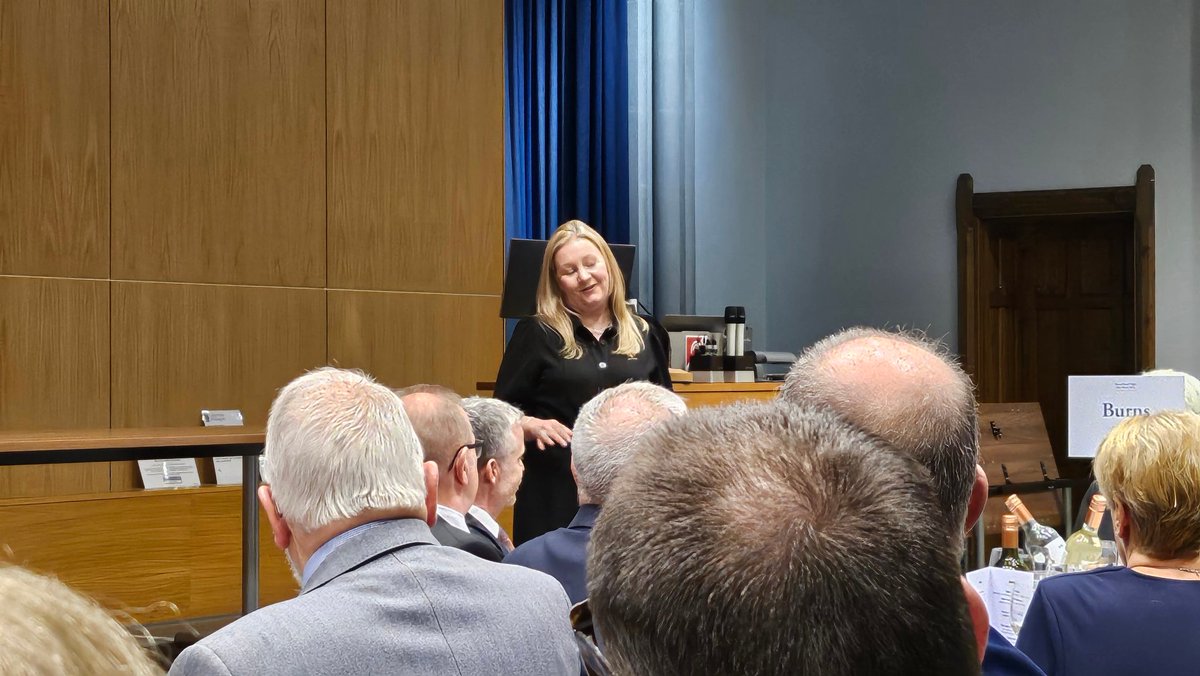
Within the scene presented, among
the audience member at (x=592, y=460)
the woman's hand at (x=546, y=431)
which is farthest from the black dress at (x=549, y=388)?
the audience member at (x=592, y=460)

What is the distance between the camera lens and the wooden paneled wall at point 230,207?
428cm

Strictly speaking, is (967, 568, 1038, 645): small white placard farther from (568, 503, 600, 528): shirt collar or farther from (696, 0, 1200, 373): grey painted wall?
(696, 0, 1200, 373): grey painted wall

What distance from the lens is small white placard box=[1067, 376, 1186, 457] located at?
3.20 metres

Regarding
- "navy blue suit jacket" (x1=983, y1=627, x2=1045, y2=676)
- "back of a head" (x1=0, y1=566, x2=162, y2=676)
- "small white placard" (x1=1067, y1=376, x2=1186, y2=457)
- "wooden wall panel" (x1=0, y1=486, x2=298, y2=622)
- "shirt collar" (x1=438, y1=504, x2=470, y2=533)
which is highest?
"back of a head" (x1=0, y1=566, x2=162, y2=676)

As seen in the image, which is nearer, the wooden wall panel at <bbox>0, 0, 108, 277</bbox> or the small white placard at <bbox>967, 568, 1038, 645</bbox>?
the small white placard at <bbox>967, 568, 1038, 645</bbox>

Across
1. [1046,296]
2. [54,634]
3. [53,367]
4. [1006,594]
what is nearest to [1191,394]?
[1006,594]

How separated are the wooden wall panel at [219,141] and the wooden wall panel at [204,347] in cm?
8

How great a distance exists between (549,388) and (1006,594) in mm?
1660

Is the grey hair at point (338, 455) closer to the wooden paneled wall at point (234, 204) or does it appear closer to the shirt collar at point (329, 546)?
the shirt collar at point (329, 546)

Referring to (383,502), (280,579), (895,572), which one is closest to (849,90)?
(280,579)

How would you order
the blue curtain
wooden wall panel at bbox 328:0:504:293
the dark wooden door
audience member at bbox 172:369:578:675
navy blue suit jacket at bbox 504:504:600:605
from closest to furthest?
1. audience member at bbox 172:369:578:675
2. navy blue suit jacket at bbox 504:504:600:605
3. wooden wall panel at bbox 328:0:504:293
4. the blue curtain
5. the dark wooden door

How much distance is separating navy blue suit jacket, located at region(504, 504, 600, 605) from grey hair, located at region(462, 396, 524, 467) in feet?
2.08

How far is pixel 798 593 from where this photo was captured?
544 millimetres

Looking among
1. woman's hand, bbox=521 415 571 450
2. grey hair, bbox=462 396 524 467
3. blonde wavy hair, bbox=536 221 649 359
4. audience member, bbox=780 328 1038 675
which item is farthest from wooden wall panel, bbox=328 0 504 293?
audience member, bbox=780 328 1038 675
